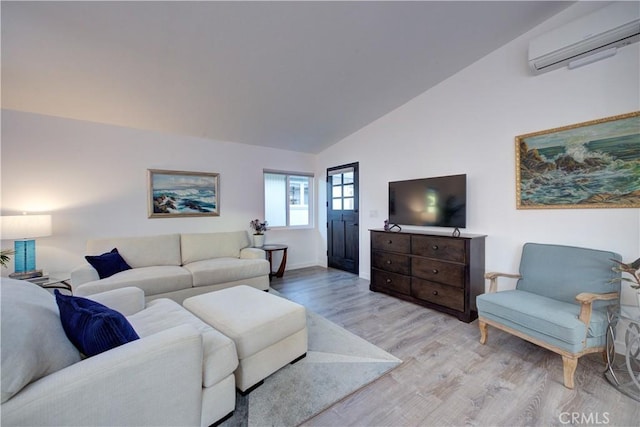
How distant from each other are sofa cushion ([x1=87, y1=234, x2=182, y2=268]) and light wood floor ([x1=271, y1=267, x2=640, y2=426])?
241 cm

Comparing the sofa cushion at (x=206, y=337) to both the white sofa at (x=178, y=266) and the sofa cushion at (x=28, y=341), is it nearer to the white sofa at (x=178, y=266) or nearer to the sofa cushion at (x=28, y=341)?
the sofa cushion at (x=28, y=341)

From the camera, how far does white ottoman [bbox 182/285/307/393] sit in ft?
5.69

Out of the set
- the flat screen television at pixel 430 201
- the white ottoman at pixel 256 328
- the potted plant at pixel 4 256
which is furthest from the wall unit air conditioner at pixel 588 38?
the potted plant at pixel 4 256

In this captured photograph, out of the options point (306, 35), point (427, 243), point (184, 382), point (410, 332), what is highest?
point (306, 35)

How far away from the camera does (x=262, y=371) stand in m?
1.83

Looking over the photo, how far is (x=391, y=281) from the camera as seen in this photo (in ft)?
11.9

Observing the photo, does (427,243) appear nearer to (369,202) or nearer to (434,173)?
(434,173)

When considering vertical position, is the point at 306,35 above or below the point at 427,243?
above

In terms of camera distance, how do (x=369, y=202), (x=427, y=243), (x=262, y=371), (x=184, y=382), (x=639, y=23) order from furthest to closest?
(x=369, y=202), (x=427, y=243), (x=639, y=23), (x=262, y=371), (x=184, y=382)

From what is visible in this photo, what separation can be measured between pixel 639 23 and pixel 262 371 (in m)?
3.74

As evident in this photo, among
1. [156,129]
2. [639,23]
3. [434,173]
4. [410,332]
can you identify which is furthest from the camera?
[156,129]

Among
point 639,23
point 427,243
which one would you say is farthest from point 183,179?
point 639,23

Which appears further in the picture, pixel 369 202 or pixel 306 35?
pixel 369 202

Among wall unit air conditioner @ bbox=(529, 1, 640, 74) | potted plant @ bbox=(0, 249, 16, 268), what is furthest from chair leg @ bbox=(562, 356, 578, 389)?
potted plant @ bbox=(0, 249, 16, 268)
